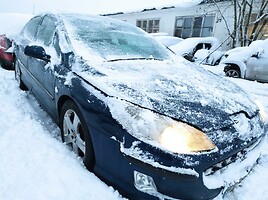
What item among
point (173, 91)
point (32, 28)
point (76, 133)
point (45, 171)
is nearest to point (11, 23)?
point (32, 28)

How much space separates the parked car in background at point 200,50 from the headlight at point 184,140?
8755mm

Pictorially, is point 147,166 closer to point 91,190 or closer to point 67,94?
point 91,190

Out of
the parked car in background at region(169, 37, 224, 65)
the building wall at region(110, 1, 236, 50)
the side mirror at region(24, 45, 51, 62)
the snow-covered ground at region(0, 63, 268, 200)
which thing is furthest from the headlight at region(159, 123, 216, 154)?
the building wall at region(110, 1, 236, 50)

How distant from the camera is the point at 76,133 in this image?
2236mm

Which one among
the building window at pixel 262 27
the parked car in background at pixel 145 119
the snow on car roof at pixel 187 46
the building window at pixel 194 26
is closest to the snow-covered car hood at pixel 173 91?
the parked car in background at pixel 145 119

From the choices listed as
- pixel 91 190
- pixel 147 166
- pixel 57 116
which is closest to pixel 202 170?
pixel 147 166

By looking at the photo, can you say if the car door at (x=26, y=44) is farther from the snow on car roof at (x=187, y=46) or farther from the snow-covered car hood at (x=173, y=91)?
the snow on car roof at (x=187, y=46)

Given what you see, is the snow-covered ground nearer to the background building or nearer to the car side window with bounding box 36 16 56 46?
the car side window with bounding box 36 16 56 46

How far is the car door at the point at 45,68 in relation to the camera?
2640mm

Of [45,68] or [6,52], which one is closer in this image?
[45,68]

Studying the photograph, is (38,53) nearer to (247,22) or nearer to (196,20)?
(247,22)

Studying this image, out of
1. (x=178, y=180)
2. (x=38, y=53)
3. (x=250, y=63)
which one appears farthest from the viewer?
(x=250, y=63)

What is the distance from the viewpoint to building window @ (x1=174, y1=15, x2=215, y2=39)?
51.2ft

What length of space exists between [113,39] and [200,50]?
8.61 m
